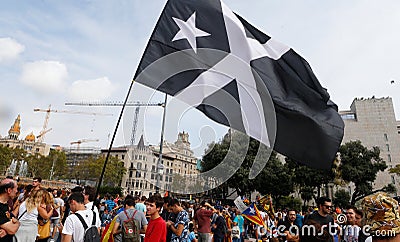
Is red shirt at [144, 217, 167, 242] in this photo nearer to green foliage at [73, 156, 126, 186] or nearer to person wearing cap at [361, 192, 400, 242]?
person wearing cap at [361, 192, 400, 242]

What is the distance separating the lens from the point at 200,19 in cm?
561

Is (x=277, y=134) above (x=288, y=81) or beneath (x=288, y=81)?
beneath

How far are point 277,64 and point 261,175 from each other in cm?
3176

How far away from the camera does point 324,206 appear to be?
4.89m

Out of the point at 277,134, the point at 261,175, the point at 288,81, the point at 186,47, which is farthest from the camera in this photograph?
the point at 261,175

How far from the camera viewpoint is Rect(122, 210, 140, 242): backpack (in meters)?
5.27

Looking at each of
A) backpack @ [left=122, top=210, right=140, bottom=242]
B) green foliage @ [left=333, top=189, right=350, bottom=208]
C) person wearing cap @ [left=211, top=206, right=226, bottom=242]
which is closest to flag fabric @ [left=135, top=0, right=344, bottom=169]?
backpack @ [left=122, top=210, right=140, bottom=242]

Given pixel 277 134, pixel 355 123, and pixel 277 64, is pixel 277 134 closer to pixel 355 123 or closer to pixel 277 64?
pixel 277 64

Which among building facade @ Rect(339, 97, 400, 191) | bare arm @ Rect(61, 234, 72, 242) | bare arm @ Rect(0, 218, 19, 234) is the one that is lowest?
bare arm @ Rect(61, 234, 72, 242)

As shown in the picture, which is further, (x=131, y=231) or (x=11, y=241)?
(x=131, y=231)

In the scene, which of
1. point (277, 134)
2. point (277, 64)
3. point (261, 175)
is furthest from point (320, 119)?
point (261, 175)

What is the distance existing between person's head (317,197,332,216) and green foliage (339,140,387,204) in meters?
38.9

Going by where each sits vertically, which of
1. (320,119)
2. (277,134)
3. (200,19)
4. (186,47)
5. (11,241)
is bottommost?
(11,241)

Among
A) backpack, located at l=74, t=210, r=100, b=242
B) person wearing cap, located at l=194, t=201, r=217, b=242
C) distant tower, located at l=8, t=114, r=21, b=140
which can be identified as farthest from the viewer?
distant tower, located at l=8, t=114, r=21, b=140
